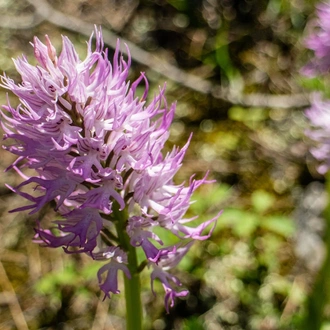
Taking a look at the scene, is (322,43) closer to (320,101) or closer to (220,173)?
(320,101)

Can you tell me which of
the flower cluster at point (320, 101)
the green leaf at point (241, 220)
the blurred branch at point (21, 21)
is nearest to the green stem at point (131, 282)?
the green leaf at point (241, 220)

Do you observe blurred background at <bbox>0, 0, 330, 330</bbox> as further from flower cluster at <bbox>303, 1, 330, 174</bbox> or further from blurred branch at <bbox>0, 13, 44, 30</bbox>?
flower cluster at <bbox>303, 1, 330, 174</bbox>

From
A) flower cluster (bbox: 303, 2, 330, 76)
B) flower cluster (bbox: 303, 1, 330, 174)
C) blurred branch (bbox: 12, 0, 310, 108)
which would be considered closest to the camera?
flower cluster (bbox: 303, 1, 330, 174)

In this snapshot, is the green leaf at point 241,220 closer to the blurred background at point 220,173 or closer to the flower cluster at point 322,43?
the blurred background at point 220,173

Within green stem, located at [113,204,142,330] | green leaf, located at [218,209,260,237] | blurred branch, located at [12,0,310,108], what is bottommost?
blurred branch, located at [12,0,310,108]

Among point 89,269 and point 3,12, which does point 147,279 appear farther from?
point 3,12

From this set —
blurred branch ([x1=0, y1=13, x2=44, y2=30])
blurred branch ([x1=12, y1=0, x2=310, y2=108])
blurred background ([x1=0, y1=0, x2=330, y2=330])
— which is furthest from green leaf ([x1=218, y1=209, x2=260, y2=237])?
blurred branch ([x1=0, y1=13, x2=44, y2=30])

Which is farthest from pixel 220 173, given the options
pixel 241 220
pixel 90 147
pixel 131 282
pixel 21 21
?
pixel 21 21
